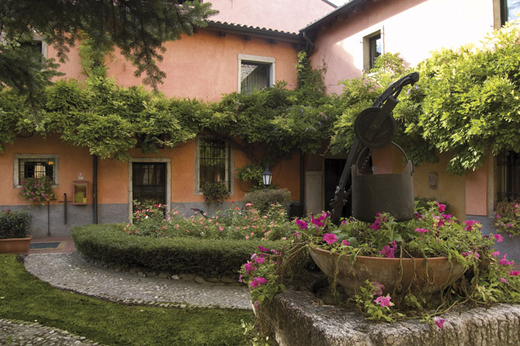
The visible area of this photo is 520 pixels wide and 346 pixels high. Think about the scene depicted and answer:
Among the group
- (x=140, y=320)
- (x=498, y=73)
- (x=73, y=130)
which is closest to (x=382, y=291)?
(x=140, y=320)

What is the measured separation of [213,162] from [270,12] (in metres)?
6.34

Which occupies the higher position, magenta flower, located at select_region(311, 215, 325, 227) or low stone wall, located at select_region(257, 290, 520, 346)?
magenta flower, located at select_region(311, 215, 325, 227)

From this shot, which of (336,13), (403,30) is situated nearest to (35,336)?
(403,30)

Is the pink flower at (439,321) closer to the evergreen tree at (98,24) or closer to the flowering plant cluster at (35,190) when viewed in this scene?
the evergreen tree at (98,24)

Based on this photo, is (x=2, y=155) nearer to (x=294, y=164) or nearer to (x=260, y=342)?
(x=294, y=164)

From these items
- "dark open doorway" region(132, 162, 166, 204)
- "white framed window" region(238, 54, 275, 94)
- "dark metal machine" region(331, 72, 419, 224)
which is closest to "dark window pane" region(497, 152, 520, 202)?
"dark metal machine" region(331, 72, 419, 224)

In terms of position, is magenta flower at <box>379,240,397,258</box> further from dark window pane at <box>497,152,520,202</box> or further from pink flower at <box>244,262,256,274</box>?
dark window pane at <box>497,152,520,202</box>

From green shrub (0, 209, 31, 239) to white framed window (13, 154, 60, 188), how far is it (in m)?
2.44

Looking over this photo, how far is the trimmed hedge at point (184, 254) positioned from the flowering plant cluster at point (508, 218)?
4.33m

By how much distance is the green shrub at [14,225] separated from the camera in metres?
7.49

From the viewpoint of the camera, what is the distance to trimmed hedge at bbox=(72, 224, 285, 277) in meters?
5.15

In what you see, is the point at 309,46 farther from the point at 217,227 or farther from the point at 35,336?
the point at 35,336

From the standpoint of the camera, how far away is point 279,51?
12547 millimetres

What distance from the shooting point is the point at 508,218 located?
6645mm
